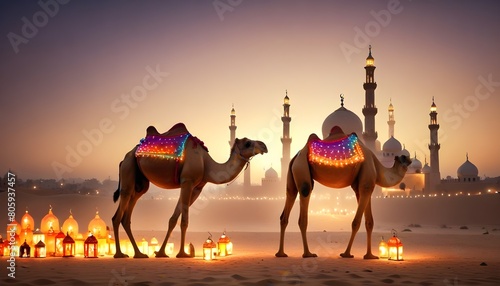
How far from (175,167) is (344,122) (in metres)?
36.4

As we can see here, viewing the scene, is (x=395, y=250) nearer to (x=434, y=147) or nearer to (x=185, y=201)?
(x=185, y=201)

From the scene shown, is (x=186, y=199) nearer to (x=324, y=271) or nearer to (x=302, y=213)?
(x=302, y=213)

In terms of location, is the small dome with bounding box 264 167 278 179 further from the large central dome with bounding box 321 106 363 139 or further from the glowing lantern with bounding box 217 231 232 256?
the glowing lantern with bounding box 217 231 232 256

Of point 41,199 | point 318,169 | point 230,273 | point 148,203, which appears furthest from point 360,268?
point 148,203

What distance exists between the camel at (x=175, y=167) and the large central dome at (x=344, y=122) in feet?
115

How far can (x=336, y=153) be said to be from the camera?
1057 centimetres

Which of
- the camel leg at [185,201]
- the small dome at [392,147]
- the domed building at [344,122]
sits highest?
the domed building at [344,122]

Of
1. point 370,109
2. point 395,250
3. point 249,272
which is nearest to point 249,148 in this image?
point 395,250

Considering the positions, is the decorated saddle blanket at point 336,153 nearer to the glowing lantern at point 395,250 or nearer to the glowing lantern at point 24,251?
the glowing lantern at point 395,250

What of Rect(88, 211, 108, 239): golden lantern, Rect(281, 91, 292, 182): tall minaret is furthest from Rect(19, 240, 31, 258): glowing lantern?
Rect(281, 91, 292, 182): tall minaret

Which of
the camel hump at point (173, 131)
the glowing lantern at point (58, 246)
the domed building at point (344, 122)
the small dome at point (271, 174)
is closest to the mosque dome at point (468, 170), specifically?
the domed building at point (344, 122)

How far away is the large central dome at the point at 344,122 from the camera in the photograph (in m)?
45.2

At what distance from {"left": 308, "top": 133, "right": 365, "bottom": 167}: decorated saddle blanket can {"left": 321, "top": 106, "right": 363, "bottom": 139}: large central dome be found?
3444cm

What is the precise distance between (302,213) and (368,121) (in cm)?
3837
